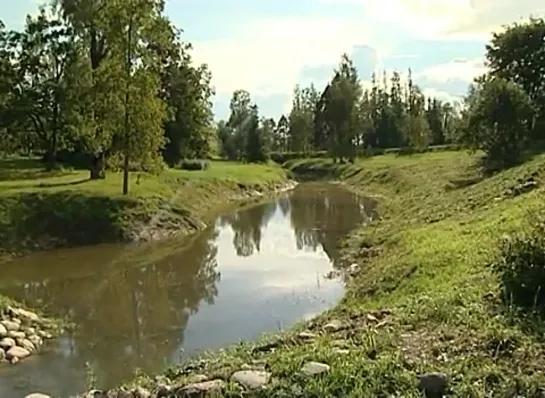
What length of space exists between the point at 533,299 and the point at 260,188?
50.4 m

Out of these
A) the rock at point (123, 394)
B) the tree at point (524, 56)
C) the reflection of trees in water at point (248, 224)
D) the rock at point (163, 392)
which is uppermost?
the tree at point (524, 56)

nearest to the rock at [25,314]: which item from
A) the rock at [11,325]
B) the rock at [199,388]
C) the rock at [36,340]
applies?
the rock at [11,325]

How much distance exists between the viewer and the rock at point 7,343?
15743 millimetres

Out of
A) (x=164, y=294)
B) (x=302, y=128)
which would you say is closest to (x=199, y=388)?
(x=164, y=294)

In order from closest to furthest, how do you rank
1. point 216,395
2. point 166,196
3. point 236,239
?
point 216,395
point 236,239
point 166,196

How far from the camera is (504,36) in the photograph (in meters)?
52.4

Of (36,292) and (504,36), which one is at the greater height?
(504,36)

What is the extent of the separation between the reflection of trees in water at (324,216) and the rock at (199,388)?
18.8 m

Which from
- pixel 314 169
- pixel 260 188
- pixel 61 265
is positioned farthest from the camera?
pixel 314 169

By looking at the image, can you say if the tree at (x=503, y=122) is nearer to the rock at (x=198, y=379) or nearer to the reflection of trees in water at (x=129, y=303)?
the reflection of trees in water at (x=129, y=303)

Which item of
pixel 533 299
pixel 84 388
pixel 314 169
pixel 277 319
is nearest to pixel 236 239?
pixel 277 319

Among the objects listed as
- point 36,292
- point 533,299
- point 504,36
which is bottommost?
point 36,292

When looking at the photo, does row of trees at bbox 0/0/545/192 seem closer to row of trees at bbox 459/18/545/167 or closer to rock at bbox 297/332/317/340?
row of trees at bbox 459/18/545/167

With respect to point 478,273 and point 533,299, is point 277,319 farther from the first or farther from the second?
point 533,299
